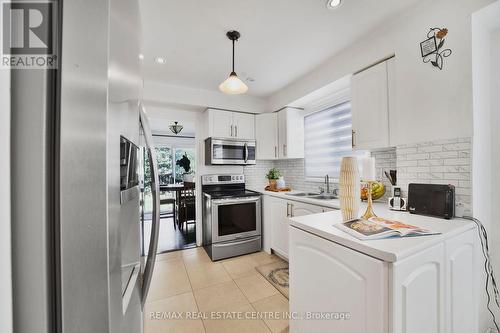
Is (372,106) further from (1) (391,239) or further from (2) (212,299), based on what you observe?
(2) (212,299)

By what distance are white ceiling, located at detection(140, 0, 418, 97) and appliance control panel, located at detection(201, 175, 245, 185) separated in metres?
1.61

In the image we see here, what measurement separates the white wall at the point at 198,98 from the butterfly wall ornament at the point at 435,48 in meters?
2.45

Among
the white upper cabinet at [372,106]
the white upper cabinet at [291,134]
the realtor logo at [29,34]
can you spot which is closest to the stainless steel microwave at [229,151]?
the white upper cabinet at [291,134]

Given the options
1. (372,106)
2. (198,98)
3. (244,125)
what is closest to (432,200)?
(372,106)

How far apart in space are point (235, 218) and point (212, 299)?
1122 millimetres

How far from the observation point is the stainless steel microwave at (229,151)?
3.13 metres

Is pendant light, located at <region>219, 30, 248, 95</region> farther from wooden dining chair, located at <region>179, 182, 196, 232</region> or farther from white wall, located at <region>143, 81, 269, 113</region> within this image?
wooden dining chair, located at <region>179, 182, 196, 232</region>

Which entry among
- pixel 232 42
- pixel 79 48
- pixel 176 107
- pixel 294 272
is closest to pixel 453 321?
pixel 294 272

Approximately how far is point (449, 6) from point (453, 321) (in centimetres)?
206

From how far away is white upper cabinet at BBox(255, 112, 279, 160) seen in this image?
11.3 feet

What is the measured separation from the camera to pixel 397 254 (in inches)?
31.4

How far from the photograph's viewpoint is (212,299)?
1.98 metres

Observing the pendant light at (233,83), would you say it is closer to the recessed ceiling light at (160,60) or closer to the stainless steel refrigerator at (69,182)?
the recessed ceiling light at (160,60)

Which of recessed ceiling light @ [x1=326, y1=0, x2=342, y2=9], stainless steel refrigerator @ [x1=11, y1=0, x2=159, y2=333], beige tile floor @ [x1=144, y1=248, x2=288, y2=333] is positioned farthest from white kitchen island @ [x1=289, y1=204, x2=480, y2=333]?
recessed ceiling light @ [x1=326, y1=0, x2=342, y2=9]
